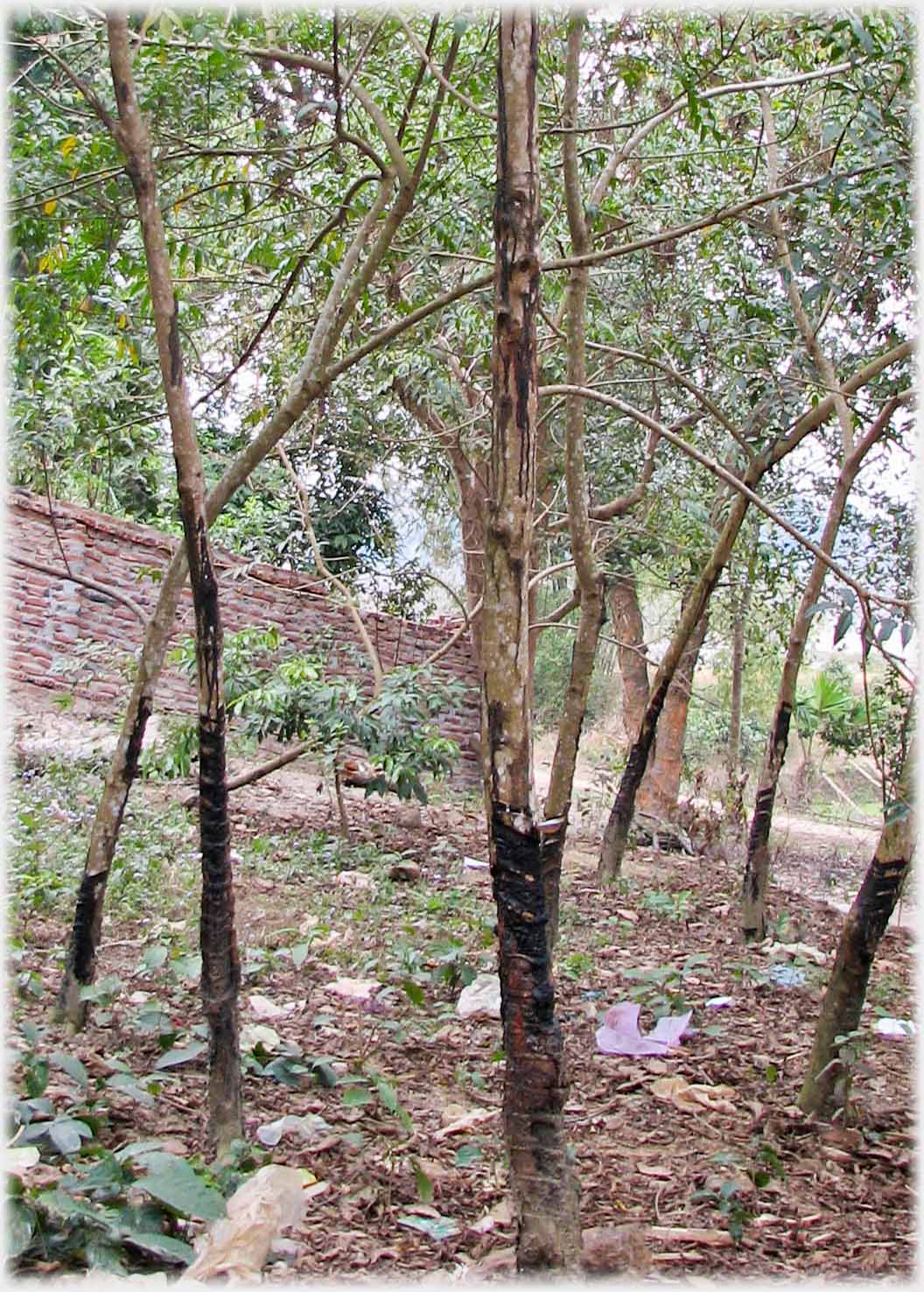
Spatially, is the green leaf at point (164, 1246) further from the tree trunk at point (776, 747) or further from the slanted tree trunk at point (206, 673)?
the tree trunk at point (776, 747)

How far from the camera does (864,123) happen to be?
168 inches

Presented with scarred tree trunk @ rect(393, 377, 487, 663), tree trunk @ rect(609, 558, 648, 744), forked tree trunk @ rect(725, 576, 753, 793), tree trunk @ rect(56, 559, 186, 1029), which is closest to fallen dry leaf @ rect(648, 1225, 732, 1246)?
tree trunk @ rect(56, 559, 186, 1029)

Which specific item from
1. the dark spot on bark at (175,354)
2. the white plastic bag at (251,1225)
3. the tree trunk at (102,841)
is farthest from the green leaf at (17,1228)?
the dark spot on bark at (175,354)

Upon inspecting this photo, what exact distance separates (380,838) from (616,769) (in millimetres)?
2084

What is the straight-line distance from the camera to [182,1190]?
2.50m

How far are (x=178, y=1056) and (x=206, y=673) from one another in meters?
1.27

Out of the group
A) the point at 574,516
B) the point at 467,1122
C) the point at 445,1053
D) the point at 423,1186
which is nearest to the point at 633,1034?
the point at 445,1053

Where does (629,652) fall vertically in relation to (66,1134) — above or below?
above

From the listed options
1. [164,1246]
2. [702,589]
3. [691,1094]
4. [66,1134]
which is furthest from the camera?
[702,589]

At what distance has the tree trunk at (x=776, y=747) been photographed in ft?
19.5

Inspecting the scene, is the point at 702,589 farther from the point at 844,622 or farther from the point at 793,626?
the point at 844,622

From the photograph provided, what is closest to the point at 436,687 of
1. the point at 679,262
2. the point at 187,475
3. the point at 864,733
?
the point at 679,262

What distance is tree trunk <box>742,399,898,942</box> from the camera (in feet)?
19.5

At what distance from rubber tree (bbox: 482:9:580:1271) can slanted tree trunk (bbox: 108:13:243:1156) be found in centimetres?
81
